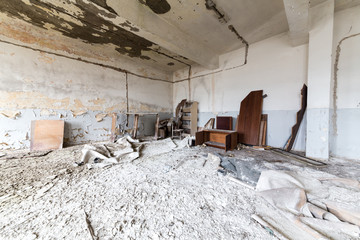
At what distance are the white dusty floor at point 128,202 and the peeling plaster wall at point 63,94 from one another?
165cm

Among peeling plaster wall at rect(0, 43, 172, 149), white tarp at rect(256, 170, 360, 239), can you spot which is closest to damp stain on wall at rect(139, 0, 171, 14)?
peeling plaster wall at rect(0, 43, 172, 149)

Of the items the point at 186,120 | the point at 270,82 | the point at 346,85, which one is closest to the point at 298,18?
the point at 270,82

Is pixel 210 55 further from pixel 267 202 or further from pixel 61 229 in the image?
pixel 61 229

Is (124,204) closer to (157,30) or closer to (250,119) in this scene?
(157,30)

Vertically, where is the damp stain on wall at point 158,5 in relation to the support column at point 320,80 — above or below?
above

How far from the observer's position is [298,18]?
2186 millimetres

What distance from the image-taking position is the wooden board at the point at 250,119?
347cm

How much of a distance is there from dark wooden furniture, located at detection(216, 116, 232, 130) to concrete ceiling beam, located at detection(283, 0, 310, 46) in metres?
2.39

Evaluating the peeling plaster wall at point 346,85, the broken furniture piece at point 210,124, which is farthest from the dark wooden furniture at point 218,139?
the peeling plaster wall at point 346,85

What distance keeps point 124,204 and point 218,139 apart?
2.83 meters

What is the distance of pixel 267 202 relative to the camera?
50.3 inches

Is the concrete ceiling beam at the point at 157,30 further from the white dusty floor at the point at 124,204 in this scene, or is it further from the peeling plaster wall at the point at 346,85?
the peeling plaster wall at the point at 346,85

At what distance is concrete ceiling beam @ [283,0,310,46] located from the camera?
6.28ft

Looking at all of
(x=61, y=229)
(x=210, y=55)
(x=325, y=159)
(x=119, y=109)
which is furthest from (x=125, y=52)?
(x=325, y=159)
